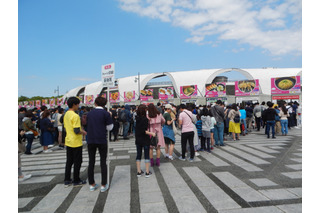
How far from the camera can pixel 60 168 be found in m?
5.38

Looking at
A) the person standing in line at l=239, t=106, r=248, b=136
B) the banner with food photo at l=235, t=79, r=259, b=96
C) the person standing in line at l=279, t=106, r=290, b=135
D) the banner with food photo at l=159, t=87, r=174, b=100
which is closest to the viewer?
the person standing in line at l=279, t=106, r=290, b=135

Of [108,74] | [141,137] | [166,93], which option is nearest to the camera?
[141,137]

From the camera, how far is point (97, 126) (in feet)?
11.9

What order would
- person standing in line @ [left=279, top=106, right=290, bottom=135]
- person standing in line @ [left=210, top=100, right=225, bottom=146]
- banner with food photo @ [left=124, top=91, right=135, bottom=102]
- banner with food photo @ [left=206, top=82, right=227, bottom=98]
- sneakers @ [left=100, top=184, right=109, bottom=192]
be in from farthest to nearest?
1. banner with food photo @ [left=124, top=91, right=135, bottom=102]
2. banner with food photo @ [left=206, top=82, right=227, bottom=98]
3. person standing in line @ [left=279, top=106, right=290, bottom=135]
4. person standing in line @ [left=210, top=100, right=225, bottom=146]
5. sneakers @ [left=100, top=184, right=109, bottom=192]

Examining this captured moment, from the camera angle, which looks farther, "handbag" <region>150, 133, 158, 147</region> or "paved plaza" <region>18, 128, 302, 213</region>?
"handbag" <region>150, 133, 158, 147</region>

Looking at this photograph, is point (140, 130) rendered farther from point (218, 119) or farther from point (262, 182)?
point (218, 119)

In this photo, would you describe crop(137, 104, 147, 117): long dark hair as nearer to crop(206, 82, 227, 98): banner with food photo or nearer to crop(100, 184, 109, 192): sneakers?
crop(100, 184, 109, 192): sneakers

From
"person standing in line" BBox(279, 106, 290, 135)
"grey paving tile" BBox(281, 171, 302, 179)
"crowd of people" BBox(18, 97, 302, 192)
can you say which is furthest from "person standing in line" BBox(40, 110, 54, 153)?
"person standing in line" BBox(279, 106, 290, 135)

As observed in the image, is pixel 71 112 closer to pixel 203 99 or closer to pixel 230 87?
pixel 203 99

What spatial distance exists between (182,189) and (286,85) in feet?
103

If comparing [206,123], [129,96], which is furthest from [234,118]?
[129,96]

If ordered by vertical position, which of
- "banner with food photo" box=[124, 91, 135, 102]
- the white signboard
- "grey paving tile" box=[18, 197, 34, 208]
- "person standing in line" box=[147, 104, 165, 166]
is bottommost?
"grey paving tile" box=[18, 197, 34, 208]

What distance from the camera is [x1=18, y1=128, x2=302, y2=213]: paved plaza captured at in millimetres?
2957

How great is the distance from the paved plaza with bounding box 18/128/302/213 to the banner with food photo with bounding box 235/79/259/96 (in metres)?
26.8
